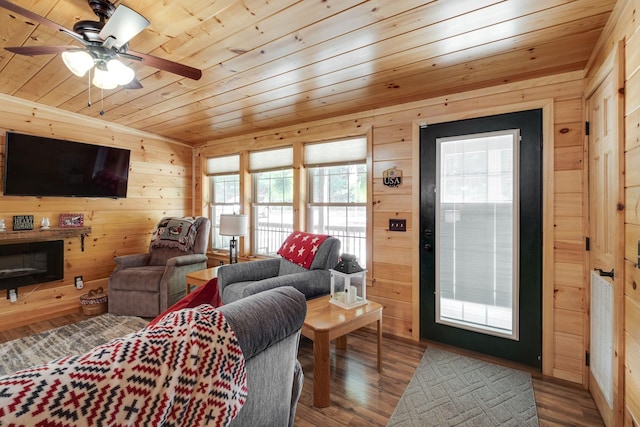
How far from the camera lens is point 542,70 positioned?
7.46 ft

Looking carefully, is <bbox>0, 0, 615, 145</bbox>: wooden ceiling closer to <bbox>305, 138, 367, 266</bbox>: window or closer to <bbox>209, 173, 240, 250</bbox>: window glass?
<bbox>305, 138, 367, 266</bbox>: window

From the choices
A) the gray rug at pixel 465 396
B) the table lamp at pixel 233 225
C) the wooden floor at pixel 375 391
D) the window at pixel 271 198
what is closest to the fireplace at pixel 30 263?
the table lamp at pixel 233 225

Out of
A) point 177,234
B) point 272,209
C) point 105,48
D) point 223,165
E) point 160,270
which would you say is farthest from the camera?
point 223,165

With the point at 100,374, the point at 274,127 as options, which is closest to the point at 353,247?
the point at 274,127

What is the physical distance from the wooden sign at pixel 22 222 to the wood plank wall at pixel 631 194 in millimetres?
4821

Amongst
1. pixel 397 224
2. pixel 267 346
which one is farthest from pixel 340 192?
pixel 267 346

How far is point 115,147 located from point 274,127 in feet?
6.49

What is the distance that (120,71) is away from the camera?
185 centimetres

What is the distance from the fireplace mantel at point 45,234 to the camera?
3.03 m

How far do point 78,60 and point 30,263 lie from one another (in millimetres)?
2671

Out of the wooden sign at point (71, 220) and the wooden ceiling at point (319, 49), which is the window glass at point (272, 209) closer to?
the wooden ceiling at point (319, 49)

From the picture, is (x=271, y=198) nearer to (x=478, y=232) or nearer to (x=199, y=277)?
(x=199, y=277)

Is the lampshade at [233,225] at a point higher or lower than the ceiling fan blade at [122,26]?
lower

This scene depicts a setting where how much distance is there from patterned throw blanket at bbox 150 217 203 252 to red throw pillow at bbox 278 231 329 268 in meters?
1.49
